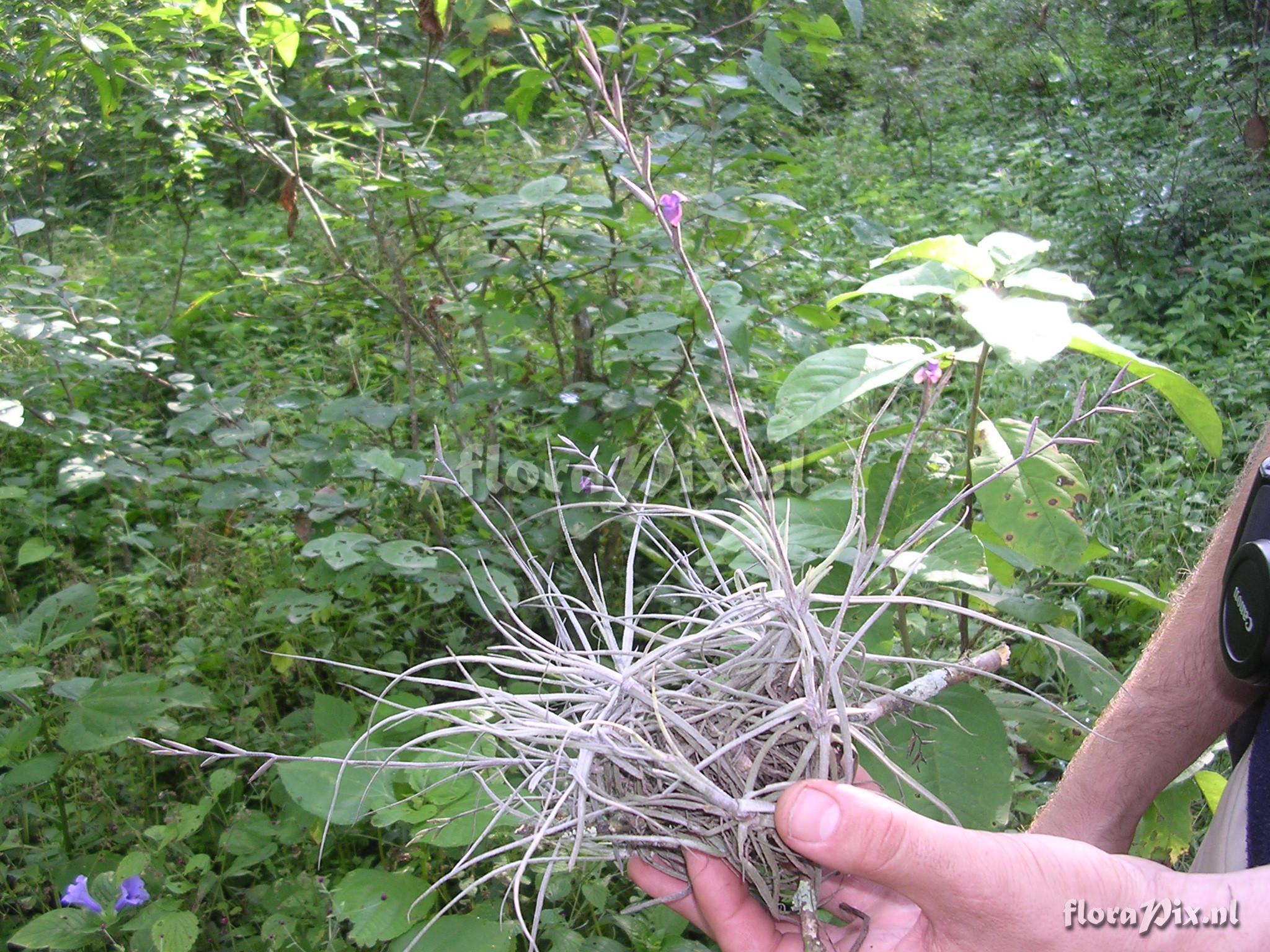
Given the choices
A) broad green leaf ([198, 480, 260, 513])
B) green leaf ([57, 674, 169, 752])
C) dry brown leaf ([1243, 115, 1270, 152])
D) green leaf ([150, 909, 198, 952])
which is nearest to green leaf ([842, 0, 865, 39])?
broad green leaf ([198, 480, 260, 513])

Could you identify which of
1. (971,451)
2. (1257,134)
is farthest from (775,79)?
(1257,134)

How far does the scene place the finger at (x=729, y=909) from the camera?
884mm

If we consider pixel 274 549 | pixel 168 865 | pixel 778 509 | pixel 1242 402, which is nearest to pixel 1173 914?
pixel 778 509

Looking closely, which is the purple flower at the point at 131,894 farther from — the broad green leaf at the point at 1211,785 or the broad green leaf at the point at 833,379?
the broad green leaf at the point at 1211,785

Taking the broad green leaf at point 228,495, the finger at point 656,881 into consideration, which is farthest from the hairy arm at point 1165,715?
the broad green leaf at point 228,495

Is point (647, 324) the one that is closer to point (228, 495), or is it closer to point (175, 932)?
point (228, 495)

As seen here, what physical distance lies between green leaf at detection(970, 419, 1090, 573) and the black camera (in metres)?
0.16

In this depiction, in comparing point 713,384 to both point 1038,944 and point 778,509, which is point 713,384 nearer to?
point 778,509

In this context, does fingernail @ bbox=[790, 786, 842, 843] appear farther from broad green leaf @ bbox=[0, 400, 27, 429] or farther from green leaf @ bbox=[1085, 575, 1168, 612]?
broad green leaf @ bbox=[0, 400, 27, 429]

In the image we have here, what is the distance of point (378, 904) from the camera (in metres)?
1.24

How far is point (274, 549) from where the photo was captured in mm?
2584

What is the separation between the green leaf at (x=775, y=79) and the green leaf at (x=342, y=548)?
1.16 m

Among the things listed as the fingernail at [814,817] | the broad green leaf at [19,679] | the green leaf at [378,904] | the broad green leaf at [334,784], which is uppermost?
the fingernail at [814,817]

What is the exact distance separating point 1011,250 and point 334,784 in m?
1.19
